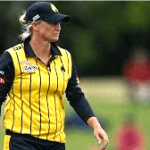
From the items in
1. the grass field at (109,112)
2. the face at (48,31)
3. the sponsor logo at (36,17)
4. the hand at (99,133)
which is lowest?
the grass field at (109,112)

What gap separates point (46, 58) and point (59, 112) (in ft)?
1.46

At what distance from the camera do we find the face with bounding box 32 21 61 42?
7.40 m

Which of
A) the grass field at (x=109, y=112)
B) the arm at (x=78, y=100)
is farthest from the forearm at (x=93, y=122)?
the grass field at (x=109, y=112)

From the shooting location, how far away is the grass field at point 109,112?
16.1m

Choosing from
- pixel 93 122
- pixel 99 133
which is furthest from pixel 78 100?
pixel 99 133

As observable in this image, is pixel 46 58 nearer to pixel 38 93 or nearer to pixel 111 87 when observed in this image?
pixel 38 93

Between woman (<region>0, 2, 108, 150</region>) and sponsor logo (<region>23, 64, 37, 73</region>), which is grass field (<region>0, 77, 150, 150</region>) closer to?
woman (<region>0, 2, 108, 150</region>)

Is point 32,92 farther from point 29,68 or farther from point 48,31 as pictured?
point 48,31

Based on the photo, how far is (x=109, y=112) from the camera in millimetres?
22297

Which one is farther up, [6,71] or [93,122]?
[6,71]

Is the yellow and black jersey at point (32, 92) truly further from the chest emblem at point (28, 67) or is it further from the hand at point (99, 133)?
the hand at point (99, 133)

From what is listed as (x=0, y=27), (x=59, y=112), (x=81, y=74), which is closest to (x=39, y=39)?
(x=59, y=112)

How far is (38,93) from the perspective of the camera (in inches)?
288

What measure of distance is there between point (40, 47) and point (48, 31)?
0.52ft
